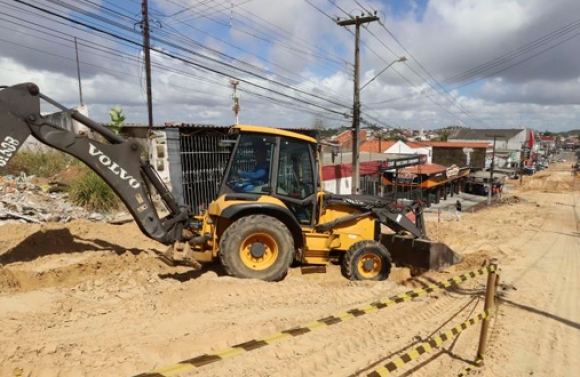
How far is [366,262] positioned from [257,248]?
2113 millimetres

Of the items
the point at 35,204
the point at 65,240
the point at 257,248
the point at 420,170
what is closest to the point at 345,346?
the point at 257,248

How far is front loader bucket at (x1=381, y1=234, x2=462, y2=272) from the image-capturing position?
7312mm

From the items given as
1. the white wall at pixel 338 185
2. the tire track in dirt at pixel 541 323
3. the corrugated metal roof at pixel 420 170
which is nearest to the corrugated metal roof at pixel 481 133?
the corrugated metal roof at pixel 420 170

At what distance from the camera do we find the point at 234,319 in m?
4.33

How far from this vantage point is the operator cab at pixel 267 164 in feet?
19.6

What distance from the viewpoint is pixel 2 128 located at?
479 centimetres

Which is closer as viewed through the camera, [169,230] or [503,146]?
[169,230]

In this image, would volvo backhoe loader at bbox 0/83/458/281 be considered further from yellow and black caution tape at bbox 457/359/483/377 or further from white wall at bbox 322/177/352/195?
white wall at bbox 322/177/352/195

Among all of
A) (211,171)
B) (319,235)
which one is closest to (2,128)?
(319,235)

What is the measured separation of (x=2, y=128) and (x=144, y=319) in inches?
123

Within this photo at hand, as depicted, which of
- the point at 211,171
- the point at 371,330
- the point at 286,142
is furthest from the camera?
the point at 211,171

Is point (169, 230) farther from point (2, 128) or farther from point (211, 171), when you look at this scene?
point (211, 171)

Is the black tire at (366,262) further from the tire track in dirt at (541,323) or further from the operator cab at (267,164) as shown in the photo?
the tire track in dirt at (541,323)

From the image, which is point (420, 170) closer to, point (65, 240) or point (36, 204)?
point (36, 204)
